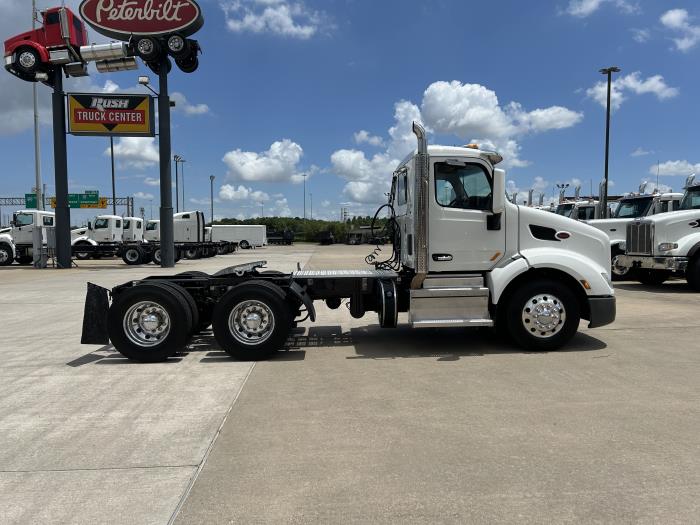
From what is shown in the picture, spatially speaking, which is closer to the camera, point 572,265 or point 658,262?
point 572,265

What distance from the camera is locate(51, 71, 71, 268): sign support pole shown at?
72.4 feet

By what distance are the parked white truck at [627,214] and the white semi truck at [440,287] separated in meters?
9.09

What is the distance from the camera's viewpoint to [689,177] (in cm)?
1419

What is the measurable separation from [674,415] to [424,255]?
3.14 metres

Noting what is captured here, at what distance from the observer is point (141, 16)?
2075 cm

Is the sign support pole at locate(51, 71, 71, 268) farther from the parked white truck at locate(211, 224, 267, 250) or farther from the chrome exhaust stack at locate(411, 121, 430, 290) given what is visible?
the parked white truck at locate(211, 224, 267, 250)

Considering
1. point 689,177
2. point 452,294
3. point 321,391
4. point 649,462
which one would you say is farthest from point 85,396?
point 689,177

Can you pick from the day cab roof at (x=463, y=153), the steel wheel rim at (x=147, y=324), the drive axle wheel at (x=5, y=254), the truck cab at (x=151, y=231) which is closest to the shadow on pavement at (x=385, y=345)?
the steel wheel rim at (x=147, y=324)

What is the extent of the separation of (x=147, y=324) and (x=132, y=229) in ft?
100

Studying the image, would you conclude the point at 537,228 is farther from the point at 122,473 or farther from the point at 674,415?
the point at 122,473

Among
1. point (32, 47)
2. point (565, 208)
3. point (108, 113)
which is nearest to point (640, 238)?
point (565, 208)

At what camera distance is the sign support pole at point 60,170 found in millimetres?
22078

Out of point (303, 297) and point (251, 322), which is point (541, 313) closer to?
point (303, 297)

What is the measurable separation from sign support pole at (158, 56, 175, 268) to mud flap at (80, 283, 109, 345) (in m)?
17.2
